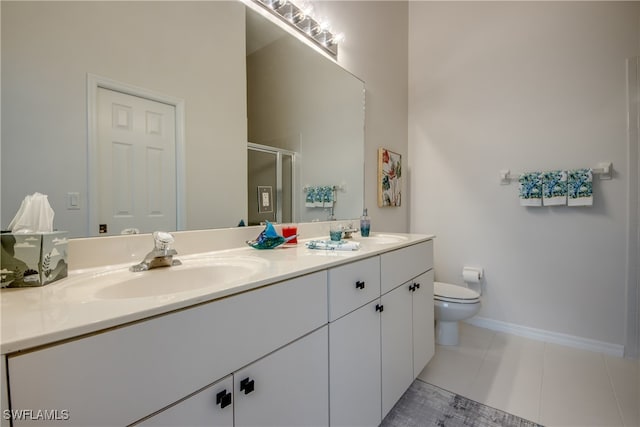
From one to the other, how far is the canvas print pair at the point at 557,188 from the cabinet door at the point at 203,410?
232 centimetres

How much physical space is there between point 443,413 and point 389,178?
1592mm

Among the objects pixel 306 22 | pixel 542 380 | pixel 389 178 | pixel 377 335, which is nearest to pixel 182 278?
pixel 377 335

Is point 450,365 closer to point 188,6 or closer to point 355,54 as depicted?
point 355,54

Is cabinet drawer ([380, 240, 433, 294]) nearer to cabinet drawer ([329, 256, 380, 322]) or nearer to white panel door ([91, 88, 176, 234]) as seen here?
cabinet drawer ([329, 256, 380, 322])

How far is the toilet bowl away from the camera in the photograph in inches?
74.2

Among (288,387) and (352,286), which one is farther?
(352,286)

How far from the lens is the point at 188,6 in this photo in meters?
1.10

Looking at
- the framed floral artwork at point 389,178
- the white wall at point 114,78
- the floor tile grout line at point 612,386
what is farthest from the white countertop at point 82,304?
the floor tile grout line at point 612,386

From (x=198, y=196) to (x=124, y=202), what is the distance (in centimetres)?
26

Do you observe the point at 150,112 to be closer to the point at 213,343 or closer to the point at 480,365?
the point at 213,343

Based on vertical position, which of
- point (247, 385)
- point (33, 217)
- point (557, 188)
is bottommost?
point (247, 385)

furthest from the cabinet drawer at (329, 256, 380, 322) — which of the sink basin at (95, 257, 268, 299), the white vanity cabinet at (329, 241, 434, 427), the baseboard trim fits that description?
the baseboard trim

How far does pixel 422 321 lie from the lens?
1.57m

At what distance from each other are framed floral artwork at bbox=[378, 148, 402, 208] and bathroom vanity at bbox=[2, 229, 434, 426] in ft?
3.41
